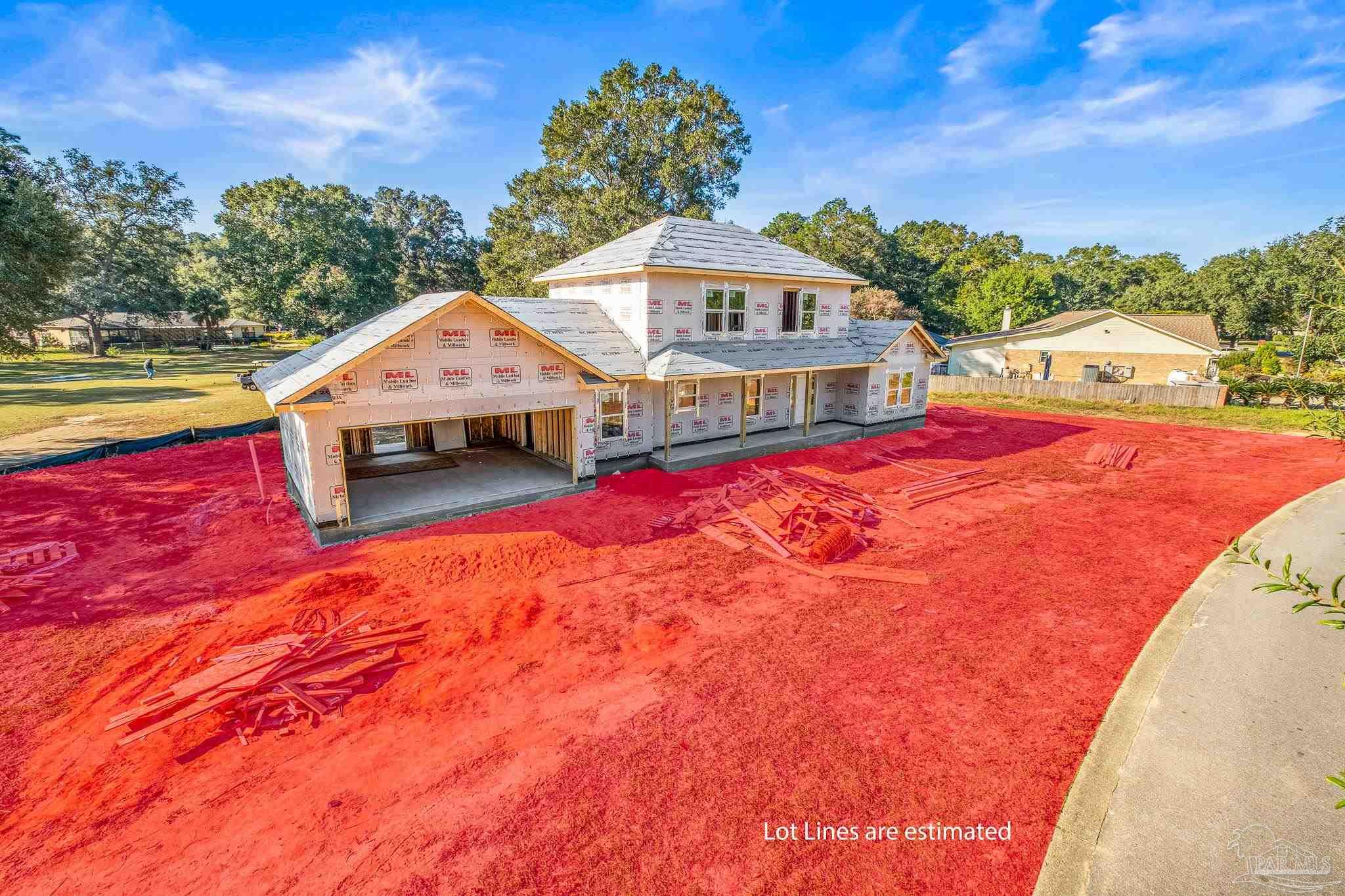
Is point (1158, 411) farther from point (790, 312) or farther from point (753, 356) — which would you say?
point (753, 356)

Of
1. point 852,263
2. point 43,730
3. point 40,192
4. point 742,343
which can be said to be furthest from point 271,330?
point 43,730

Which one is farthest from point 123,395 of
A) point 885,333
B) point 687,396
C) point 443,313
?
point 885,333

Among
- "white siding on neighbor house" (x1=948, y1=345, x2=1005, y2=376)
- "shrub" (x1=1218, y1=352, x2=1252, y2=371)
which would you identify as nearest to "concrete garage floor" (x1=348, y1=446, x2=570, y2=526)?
"white siding on neighbor house" (x1=948, y1=345, x2=1005, y2=376)

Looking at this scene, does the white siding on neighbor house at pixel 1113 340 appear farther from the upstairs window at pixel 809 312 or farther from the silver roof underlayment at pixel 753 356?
the upstairs window at pixel 809 312

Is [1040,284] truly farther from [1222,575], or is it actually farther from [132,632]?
[132,632]

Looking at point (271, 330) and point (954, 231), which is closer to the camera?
point (271, 330)

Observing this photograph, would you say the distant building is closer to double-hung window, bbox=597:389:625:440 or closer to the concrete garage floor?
the concrete garage floor
